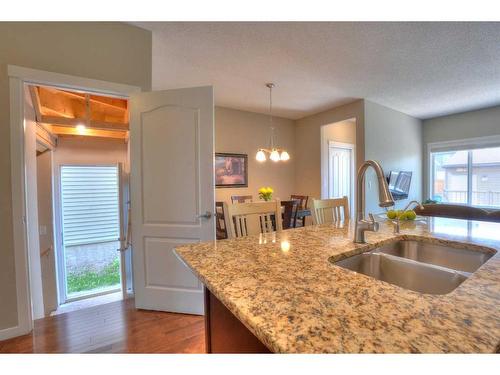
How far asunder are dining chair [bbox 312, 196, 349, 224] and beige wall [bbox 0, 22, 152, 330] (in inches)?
73.9

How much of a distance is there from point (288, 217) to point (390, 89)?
242cm

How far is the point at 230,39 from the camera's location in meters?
2.20

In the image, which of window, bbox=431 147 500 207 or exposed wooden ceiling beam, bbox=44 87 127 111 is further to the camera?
window, bbox=431 147 500 207

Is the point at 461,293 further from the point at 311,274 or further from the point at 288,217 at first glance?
the point at 288,217

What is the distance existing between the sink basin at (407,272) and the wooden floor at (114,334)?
1.30m

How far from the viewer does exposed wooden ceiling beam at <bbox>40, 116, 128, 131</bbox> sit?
8.21 feet

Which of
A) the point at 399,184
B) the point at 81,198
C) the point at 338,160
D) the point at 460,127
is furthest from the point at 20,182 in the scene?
the point at 460,127

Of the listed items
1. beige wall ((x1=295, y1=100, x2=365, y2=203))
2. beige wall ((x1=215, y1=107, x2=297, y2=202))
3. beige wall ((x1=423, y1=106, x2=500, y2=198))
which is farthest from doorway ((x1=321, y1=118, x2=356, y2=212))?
beige wall ((x1=423, y1=106, x2=500, y2=198))

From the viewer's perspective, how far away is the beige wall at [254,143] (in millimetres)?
4273

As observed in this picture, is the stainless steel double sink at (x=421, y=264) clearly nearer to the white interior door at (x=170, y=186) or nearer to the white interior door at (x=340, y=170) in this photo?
the white interior door at (x=170, y=186)

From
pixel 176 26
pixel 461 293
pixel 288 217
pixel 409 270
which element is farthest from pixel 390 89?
pixel 461 293

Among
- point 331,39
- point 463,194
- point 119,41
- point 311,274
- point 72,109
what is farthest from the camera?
point 463,194

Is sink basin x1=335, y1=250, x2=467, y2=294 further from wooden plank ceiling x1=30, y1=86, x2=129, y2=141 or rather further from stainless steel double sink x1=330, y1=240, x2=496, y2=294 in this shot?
wooden plank ceiling x1=30, y1=86, x2=129, y2=141

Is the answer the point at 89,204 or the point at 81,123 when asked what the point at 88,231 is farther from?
the point at 81,123
